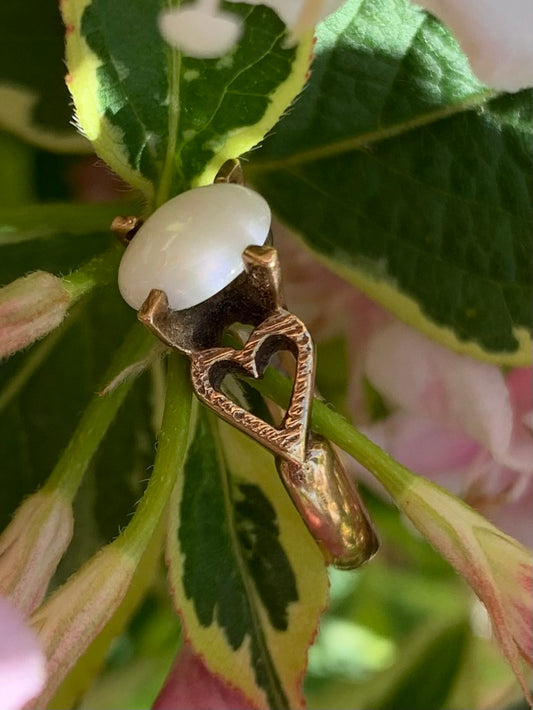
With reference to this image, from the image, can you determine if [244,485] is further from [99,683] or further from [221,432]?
[99,683]

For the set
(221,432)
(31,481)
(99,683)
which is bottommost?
(99,683)

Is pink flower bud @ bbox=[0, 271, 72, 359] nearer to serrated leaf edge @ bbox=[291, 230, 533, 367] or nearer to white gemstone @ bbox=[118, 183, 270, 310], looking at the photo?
white gemstone @ bbox=[118, 183, 270, 310]

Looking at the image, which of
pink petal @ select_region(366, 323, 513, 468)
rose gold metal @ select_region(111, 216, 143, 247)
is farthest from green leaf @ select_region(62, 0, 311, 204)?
pink petal @ select_region(366, 323, 513, 468)

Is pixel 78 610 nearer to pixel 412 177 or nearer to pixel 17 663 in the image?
pixel 17 663

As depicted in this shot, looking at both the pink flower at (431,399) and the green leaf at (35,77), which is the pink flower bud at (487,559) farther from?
the green leaf at (35,77)

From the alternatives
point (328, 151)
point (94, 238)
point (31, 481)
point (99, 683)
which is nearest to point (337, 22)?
point (328, 151)

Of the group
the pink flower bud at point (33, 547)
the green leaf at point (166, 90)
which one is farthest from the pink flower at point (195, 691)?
the green leaf at point (166, 90)
